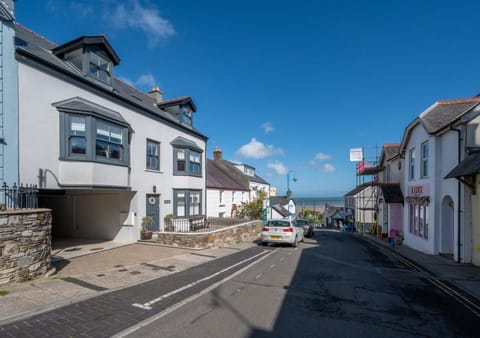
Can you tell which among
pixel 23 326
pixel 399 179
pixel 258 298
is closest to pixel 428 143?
pixel 399 179

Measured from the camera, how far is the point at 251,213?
1148 inches

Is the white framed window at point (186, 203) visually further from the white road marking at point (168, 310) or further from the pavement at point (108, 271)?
the white road marking at point (168, 310)

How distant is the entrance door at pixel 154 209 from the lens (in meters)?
15.6

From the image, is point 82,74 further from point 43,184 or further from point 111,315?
point 111,315

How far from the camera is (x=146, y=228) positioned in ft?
48.8

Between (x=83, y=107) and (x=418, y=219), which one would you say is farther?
(x=418, y=219)

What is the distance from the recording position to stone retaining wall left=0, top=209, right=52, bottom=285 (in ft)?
21.8

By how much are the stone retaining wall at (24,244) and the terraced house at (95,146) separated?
108 inches

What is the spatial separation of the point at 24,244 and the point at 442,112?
20023mm

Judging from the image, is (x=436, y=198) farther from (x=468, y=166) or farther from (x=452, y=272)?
(x=452, y=272)

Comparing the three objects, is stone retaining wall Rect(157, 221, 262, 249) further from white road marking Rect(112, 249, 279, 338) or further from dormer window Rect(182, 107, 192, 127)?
dormer window Rect(182, 107, 192, 127)

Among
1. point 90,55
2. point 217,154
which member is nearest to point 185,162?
point 90,55

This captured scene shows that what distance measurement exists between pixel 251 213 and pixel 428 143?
61.6 feet

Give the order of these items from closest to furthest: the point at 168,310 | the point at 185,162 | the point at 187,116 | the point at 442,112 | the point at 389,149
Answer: the point at 168,310 → the point at 442,112 → the point at 185,162 → the point at 187,116 → the point at 389,149
